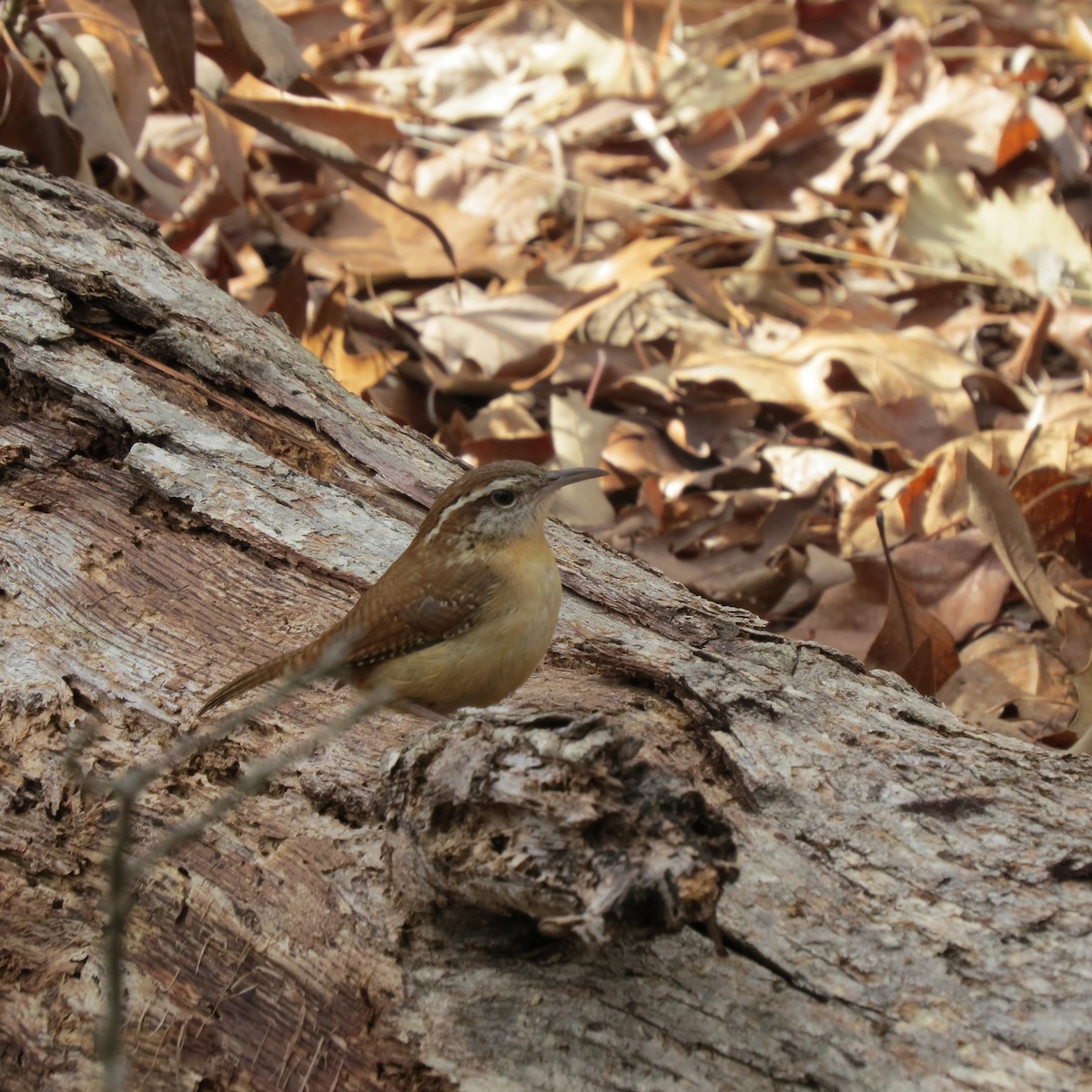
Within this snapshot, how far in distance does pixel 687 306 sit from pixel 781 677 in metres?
4.31

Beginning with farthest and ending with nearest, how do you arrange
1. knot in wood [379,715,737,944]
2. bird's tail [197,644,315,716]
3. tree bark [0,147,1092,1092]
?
1. bird's tail [197,644,315,716]
2. tree bark [0,147,1092,1092]
3. knot in wood [379,715,737,944]

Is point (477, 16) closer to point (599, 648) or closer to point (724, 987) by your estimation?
point (599, 648)

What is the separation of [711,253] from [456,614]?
468cm

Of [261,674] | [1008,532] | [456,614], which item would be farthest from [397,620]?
[1008,532]

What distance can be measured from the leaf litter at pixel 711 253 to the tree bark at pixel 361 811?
3.95 ft

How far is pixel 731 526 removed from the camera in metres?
5.75

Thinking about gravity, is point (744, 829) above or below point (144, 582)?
above

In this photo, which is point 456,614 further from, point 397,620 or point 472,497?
point 472,497

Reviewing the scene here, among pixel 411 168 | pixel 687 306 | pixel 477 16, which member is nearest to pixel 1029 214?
pixel 687 306

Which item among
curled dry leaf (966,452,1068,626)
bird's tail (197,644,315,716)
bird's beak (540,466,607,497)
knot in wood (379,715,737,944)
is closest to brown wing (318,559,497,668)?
bird's tail (197,644,315,716)

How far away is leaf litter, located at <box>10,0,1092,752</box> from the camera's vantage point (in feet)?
17.0

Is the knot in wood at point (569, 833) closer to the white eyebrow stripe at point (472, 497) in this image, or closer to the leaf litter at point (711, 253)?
the white eyebrow stripe at point (472, 497)

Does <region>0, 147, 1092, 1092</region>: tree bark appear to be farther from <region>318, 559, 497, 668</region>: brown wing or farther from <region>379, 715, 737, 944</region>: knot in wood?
<region>318, 559, 497, 668</region>: brown wing

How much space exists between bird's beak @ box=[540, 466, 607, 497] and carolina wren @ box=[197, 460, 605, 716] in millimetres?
162
